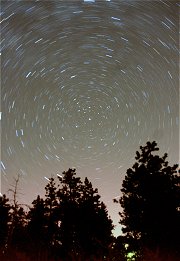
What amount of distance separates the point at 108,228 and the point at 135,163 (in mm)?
12121

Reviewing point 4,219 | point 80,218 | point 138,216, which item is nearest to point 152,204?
point 138,216

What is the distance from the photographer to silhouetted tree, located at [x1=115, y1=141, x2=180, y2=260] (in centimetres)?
1548

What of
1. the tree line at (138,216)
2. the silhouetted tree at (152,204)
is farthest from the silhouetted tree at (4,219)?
the silhouetted tree at (152,204)

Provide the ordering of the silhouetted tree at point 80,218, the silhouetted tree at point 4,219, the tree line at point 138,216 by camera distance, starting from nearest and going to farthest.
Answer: the tree line at point 138,216, the silhouetted tree at point 80,218, the silhouetted tree at point 4,219

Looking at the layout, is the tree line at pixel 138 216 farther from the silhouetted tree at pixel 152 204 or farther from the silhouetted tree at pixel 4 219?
the silhouetted tree at pixel 4 219

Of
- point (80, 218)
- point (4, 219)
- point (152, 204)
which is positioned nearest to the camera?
point (152, 204)

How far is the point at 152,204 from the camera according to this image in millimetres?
16172

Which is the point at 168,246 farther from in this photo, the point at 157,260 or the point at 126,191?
the point at 157,260

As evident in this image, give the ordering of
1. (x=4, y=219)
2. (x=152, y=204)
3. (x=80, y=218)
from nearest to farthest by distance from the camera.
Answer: (x=152, y=204) < (x=80, y=218) < (x=4, y=219)

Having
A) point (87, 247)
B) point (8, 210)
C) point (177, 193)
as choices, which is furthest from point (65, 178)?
point (177, 193)

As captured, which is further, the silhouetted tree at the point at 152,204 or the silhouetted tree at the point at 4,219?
the silhouetted tree at the point at 4,219

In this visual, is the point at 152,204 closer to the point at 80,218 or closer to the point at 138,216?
the point at 138,216

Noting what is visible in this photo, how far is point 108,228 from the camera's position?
2727 centimetres

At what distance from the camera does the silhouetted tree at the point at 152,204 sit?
1548cm
